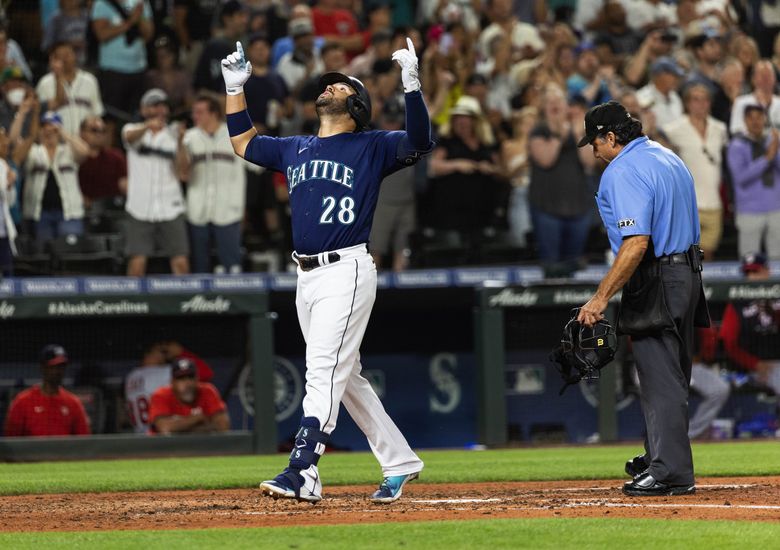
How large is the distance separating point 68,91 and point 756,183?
6.59 m

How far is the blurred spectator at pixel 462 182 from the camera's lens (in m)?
13.5

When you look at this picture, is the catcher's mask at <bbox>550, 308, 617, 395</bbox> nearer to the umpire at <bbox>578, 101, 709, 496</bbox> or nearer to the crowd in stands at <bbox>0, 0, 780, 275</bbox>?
the umpire at <bbox>578, 101, 709, 496</bbox>

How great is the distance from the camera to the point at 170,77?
567 inches

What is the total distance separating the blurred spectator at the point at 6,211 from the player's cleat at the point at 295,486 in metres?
6.38

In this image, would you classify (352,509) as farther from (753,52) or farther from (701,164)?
(753,52)

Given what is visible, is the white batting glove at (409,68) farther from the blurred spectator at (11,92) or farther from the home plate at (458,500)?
the blurred spectator at (11,92)

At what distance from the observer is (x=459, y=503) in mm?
6691

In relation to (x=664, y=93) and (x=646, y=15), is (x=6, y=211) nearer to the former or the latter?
(x=664, y=93)

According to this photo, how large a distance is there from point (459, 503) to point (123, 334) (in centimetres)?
563

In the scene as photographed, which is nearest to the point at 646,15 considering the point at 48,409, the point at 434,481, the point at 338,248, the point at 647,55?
Answer: the point at 647,55

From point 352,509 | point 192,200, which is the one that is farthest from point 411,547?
point 192,200

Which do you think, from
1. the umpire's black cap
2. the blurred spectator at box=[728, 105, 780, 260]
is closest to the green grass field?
the umpire's black cap

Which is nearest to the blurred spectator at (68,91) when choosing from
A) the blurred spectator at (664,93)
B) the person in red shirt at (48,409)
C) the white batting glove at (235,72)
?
the person in red shirt at (48,409)

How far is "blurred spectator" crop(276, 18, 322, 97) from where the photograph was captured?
48.3ft
